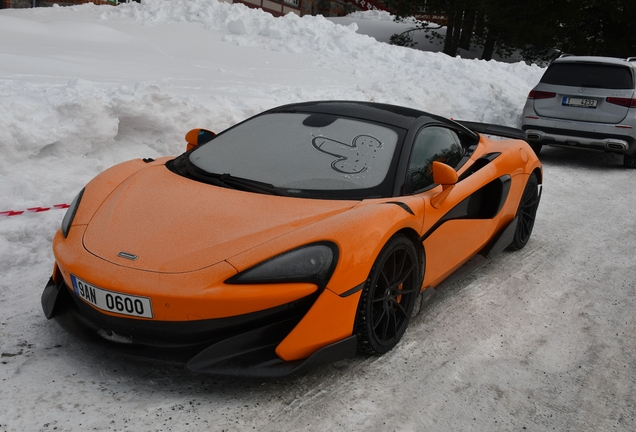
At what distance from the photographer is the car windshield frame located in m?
3.39

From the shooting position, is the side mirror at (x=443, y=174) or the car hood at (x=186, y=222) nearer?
the car hood at (x=186, y=222)

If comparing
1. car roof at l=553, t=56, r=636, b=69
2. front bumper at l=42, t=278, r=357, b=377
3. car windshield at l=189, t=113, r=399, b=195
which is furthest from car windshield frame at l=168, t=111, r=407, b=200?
car roof at l=553, t=56, r=636, b=69

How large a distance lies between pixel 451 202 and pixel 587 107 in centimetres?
589

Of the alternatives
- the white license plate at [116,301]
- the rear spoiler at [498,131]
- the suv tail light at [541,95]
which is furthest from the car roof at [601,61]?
the white license plate at [116,301]

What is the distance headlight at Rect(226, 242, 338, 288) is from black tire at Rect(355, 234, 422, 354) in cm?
27

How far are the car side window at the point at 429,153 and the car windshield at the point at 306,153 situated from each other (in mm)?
150

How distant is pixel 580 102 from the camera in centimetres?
874

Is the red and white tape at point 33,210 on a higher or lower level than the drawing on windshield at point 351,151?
lower

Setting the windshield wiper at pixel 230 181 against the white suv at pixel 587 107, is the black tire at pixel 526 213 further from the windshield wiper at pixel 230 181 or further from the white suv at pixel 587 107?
the white suv at pixel 587 107

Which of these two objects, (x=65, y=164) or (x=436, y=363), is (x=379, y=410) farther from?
(x=65, y=164)

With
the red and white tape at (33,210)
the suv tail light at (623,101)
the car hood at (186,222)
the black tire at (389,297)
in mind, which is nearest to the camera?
the car hood at (186,222)

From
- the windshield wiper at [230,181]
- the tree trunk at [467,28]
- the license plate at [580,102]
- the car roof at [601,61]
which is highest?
the tree trunk at [467,28]

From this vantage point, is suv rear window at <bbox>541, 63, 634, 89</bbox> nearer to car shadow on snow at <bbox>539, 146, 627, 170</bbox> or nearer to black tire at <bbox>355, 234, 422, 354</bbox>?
car shadow on snow at <bbox>539, 146, 627, 170</bbox>

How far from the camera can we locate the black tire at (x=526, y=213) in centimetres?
507
